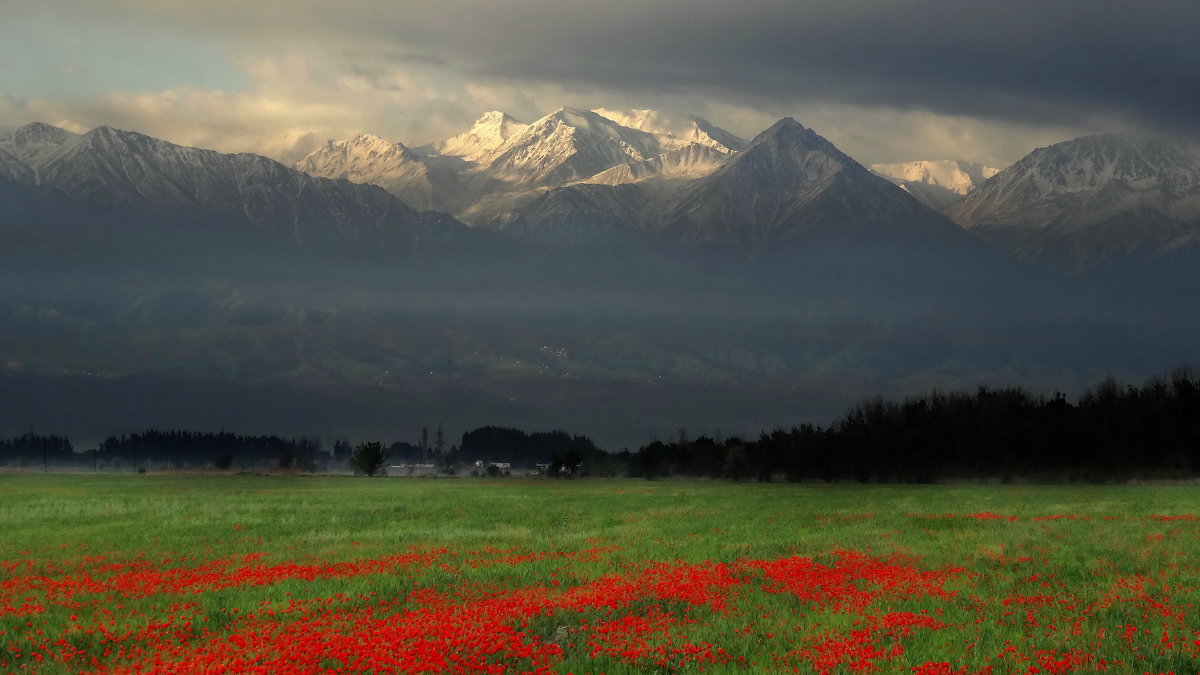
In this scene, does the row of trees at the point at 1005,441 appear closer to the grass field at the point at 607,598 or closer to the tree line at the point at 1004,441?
the tree line at the point at 1004,441

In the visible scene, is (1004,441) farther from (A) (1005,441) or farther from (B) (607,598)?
(B) (607,598)

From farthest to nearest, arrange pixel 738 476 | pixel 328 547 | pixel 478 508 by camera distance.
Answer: pixel 738 476
pixel 478 508
pixel 328 547

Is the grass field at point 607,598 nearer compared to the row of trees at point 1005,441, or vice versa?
the grass field at point 607,598

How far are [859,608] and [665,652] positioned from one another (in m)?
6.44

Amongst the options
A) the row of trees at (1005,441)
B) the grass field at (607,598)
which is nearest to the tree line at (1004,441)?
the row of trees at (1005,441)

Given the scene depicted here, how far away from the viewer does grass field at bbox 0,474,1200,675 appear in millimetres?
20859

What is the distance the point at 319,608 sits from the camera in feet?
86.0

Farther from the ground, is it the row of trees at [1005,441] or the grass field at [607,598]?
the row of trees at [1005,441]

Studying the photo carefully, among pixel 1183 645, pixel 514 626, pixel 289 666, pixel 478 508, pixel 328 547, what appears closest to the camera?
pixel 289 666

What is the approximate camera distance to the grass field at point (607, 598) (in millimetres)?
20859

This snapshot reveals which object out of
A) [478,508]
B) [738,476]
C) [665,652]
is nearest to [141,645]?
[665,652]

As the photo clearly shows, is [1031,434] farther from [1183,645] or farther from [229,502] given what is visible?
[1183,645]

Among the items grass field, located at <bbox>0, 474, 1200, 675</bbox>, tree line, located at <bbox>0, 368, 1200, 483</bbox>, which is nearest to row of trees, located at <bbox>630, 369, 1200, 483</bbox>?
tree line, located at <bbox>0, 368, 1200, 483</bbox>

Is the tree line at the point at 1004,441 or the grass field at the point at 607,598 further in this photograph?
the tree line at the point at 1004,441
